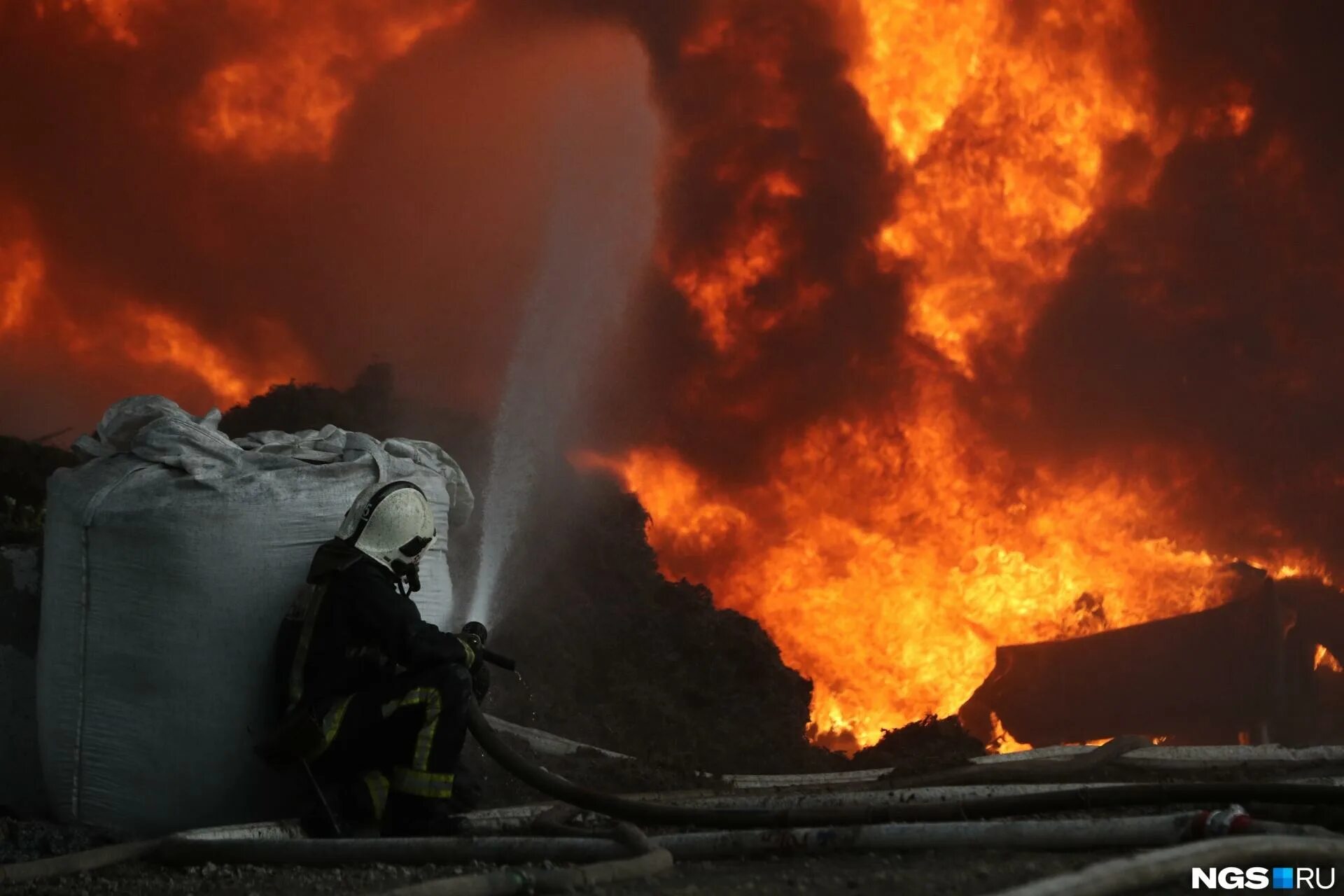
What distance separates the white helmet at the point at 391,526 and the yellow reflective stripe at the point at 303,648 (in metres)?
0.23

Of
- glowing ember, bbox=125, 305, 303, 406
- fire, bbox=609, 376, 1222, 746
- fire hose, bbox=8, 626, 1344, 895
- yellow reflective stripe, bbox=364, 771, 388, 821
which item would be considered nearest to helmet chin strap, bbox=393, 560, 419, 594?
yellow reflective stripe, bbox=364, 771, 388, 821

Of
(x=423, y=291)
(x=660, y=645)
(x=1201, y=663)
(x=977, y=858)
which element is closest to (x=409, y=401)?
(x=423, y=291)

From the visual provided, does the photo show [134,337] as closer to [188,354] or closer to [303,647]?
[188,354]

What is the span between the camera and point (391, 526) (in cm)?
464

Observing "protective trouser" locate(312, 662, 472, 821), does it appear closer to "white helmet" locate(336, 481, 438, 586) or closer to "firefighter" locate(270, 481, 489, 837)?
"firefighter" locate(270, 481, 489, 837)

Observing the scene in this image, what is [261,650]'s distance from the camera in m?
4.82

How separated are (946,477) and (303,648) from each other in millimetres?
7494

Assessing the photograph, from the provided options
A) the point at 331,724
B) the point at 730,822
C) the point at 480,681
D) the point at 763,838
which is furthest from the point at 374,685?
the point at 763,838

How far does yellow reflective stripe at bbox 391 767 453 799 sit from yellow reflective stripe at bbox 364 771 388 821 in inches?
3.6

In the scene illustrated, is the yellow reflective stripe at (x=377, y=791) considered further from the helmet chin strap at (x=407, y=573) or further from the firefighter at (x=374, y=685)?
the helmet chin strap at (x=407, y=573)

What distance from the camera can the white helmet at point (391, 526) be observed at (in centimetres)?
463

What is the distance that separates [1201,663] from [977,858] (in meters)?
6.70

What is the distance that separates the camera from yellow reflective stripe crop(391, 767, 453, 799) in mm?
4477

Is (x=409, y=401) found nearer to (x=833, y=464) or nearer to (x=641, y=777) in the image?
(x=833, y=464)
